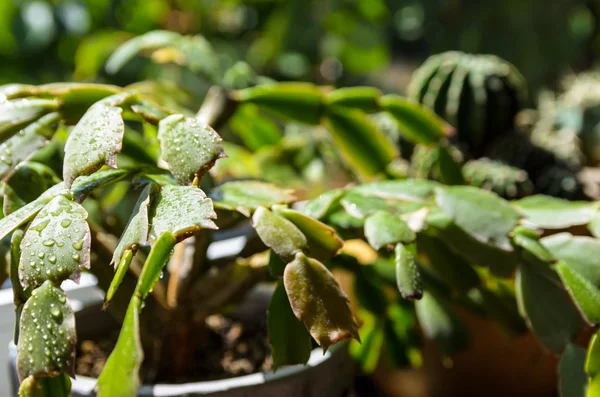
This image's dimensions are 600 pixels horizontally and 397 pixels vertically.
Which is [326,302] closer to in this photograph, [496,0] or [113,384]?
[113,384]

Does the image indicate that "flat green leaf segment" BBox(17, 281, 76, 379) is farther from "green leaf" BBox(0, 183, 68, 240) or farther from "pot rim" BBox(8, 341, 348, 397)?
"pot rim" BBox(8, 341, 348, 397)

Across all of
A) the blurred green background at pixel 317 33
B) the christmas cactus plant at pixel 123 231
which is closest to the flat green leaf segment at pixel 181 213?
the christmas cactus plant at pixel 123 231

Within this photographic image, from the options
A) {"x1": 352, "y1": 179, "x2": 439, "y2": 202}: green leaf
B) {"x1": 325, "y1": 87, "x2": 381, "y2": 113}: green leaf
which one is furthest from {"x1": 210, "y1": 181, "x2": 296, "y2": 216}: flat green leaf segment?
{"x1": 325, "y1": 87, "x2": 381, "y2": 113}: green leaf

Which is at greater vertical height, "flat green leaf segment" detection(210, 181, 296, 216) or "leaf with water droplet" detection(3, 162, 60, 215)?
"flat green leaf segment" detection(210, 181, 296, 216)

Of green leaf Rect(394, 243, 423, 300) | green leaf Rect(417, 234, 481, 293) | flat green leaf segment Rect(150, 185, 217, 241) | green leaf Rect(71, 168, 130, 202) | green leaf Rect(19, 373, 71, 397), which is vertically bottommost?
green leaf Rect(417, 234, 481, 293)

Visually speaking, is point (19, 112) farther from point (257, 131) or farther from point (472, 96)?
point (472, 96)

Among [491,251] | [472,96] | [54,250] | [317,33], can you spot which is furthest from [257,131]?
[317,33]

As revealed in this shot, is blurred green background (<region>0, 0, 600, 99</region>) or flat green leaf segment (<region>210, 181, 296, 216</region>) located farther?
blurred green background (<region>0, 0, 600, 99</region>)

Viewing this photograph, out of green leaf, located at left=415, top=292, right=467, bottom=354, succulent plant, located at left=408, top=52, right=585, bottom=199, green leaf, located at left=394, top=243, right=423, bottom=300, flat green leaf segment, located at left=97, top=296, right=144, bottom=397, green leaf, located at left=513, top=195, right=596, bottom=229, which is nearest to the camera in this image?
flat green leaf segment, located at left=97, top=296, right=144, bottom=397
